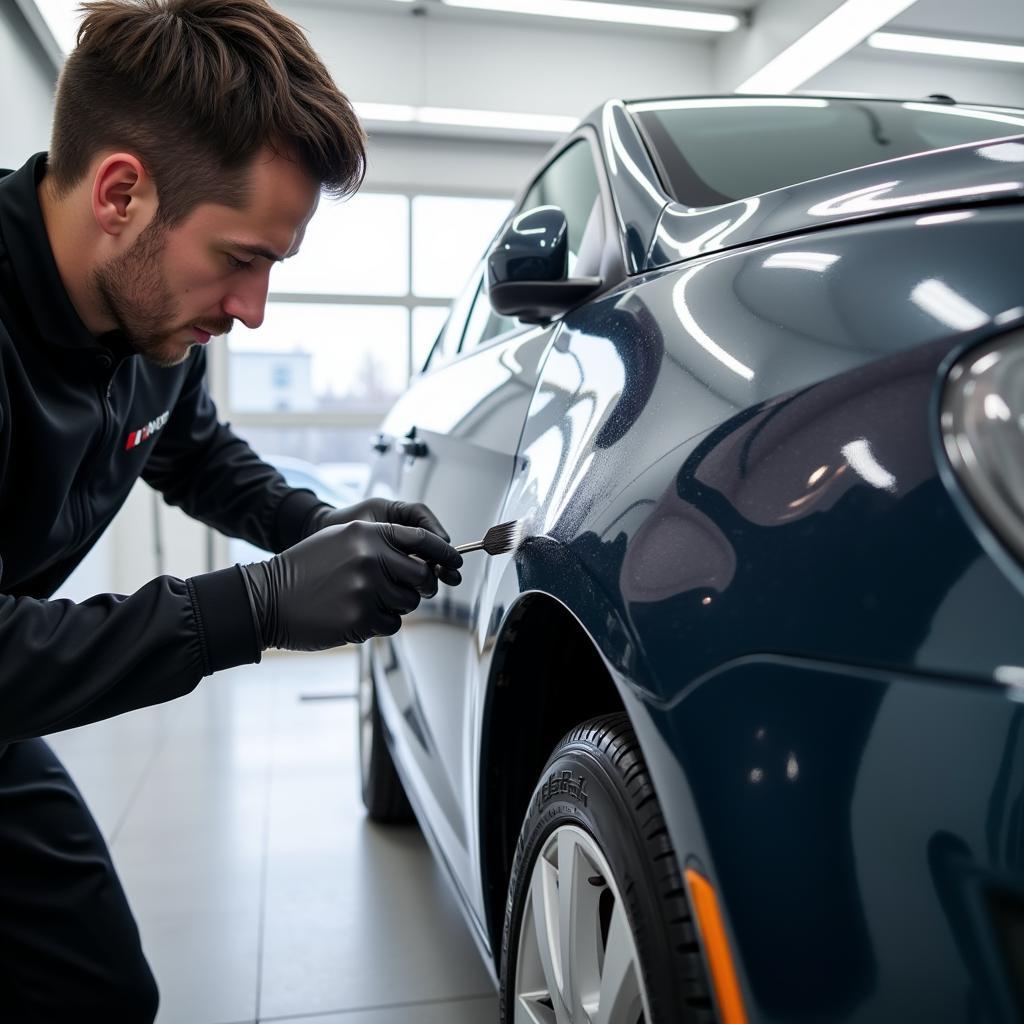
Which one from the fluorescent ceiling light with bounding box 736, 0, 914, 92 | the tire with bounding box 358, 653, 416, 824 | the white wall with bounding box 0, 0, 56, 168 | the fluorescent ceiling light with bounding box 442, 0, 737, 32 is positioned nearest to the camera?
the tire with bounding box 358, 653, 416, 824

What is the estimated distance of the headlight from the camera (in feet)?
1.70

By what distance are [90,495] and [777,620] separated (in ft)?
3.86

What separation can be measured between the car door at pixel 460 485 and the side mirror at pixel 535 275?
0.04 metres

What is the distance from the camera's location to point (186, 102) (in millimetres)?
1159

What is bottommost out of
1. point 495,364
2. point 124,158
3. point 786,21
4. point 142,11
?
point 495,364

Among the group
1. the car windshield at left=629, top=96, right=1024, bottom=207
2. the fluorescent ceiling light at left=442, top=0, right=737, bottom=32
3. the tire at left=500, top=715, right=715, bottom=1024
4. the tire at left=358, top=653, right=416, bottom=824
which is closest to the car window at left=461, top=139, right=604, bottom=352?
the car windshield at left=629, top=96, right=1024, bottom=207

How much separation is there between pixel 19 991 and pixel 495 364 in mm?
1054

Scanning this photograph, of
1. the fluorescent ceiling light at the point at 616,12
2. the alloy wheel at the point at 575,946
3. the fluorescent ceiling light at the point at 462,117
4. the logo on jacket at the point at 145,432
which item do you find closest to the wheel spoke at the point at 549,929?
the alloy wheel at the point at 575,946

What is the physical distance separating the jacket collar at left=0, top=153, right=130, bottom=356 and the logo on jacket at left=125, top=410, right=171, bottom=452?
27 cm

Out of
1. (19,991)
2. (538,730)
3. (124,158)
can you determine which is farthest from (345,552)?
(19,991)

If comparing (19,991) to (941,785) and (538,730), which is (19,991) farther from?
(941,785)

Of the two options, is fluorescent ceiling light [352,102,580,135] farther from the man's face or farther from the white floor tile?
the white floor tile

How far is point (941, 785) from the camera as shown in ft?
1.69

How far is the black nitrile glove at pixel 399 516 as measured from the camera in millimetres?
1194
